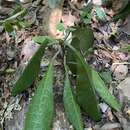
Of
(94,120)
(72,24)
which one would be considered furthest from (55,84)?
(72,24)

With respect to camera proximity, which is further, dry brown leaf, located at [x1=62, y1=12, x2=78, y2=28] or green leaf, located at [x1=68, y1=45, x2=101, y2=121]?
dry brown leaf, located at [x1=62, y1=12, x2=78, y2=28]

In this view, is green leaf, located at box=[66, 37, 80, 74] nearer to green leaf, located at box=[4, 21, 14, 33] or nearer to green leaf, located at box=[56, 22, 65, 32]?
green leaf, located at box=[56, 22, 65, 32]

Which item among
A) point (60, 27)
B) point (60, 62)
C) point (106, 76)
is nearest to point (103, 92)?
point (106, 76)

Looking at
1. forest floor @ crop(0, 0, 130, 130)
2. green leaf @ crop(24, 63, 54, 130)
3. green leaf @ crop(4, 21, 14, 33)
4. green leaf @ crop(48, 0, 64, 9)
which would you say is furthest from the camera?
green leaf @ crop(48, 0, 64, 9)

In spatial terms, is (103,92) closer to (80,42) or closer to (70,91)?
(70,91)

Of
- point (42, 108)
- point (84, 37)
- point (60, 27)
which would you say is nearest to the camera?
point (42, 108)

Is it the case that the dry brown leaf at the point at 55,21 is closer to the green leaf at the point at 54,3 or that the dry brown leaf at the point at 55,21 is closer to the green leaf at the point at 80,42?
the green leaf at the point at 54,3

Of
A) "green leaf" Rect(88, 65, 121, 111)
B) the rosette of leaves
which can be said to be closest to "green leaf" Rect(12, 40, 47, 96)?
the rosette of leaves
